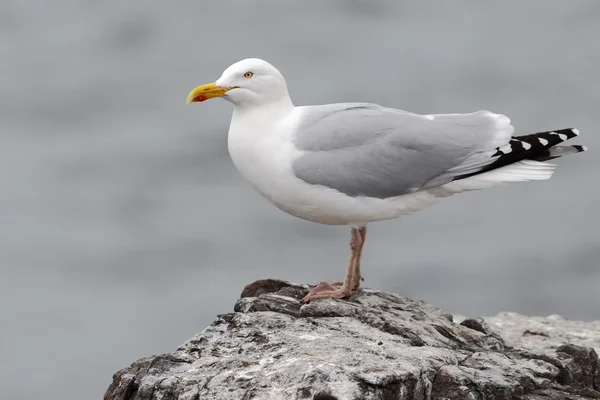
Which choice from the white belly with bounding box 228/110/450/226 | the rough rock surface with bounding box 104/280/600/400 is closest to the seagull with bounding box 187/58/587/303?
the white belly with bounding box 228/110/450/226

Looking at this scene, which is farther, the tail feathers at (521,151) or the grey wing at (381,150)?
the tail feathers at (521,151)

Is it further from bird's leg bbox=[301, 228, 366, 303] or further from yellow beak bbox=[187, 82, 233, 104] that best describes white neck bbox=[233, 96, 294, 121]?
bird's leg bbox=[301, 228, 366, 303]

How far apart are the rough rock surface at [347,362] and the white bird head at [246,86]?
1.49 metres

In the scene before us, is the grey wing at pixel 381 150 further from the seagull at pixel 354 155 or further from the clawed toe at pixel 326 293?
the clawed toe at pixel 326 293

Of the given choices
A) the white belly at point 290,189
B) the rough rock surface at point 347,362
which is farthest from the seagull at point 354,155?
the rough rock surface at point 347,362

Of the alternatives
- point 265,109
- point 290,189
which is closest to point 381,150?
point 290,189

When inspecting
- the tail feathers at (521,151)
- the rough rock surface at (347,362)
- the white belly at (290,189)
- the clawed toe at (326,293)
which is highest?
the tail feathers at (521,151)

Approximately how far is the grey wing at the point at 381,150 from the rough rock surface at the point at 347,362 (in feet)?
2.92

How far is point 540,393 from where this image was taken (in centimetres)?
579

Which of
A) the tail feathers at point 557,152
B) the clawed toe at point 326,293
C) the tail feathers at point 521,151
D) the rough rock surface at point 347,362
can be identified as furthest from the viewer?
the tail feathers at point 557,152

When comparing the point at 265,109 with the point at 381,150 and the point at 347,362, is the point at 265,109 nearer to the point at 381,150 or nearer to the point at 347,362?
the point at 381,150

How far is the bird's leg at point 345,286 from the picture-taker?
7216mm

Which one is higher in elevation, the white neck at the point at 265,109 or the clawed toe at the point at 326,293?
the white neck at the point at 265,109

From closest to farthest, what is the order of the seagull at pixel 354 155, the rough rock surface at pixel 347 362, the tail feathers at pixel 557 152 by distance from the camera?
the rough rock surface at pixel 347 362 → the seagull at pixel 354 155 → the tail feathers at pixel 557 152
